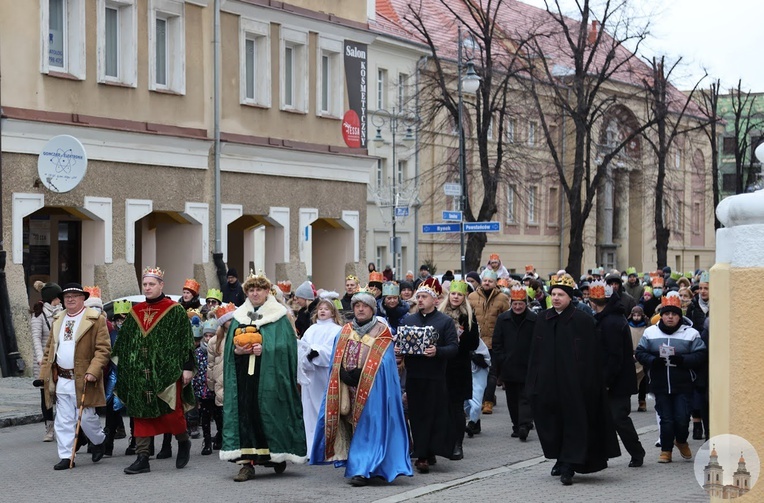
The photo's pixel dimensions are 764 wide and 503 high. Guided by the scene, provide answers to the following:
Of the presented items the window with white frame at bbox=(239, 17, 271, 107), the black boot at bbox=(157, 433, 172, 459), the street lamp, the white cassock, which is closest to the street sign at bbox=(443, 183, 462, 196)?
the window with white frame at bbox=(239, 17, 271, 107)

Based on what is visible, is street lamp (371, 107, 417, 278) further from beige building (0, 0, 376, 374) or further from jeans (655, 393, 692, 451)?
jeans (655, 393, 692, 451)

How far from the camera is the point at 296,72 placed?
32.9 metres

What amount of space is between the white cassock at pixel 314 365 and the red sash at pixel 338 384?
42cm

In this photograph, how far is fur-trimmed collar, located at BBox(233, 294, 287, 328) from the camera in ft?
39.5

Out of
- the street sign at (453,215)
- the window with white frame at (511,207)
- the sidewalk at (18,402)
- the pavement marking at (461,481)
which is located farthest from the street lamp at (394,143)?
the pavement marking at (461,481)

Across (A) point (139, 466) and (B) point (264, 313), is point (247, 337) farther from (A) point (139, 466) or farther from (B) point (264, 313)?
(A) point (139, 466)

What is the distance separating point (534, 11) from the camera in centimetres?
6888

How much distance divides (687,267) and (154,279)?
228ft

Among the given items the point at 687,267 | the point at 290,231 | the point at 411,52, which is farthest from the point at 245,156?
the point at 687,267

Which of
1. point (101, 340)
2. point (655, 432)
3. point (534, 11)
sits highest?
point (534, 11)

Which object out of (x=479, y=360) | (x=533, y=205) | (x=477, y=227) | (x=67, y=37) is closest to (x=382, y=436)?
(x=479, y=360)

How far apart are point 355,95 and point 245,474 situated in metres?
23.5

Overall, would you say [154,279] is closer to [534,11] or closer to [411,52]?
[411,52]

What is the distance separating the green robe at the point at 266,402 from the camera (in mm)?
11953
